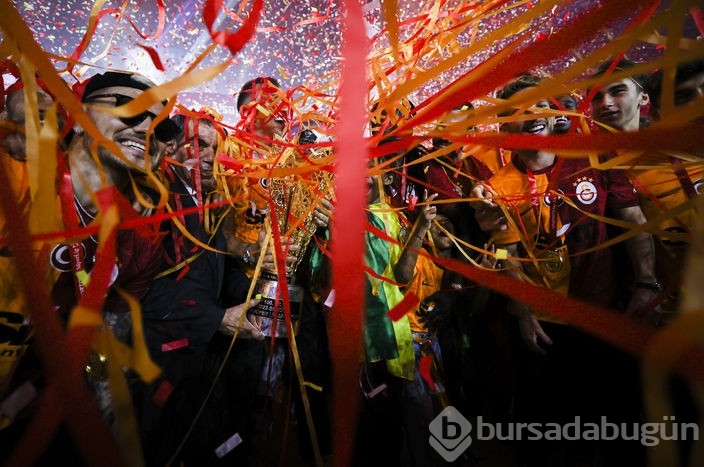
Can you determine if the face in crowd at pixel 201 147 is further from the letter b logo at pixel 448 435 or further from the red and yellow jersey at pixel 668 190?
the red and yellow jersey at pixel 668 190

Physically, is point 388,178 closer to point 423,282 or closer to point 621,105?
point 423,282

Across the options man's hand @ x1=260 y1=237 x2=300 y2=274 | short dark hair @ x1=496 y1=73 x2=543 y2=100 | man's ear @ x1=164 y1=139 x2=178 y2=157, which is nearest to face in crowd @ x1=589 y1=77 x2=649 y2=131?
short dark hair @ x1=496 y1=73 x2=543 y2=100

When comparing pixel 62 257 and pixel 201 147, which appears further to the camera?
pixel 201 147

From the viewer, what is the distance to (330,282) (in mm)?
1437

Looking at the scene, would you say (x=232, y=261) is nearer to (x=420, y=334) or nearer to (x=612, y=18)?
(x=420, y=334)

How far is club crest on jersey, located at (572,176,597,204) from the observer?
4.26 ft

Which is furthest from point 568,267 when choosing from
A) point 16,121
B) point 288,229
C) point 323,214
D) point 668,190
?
point 16,121

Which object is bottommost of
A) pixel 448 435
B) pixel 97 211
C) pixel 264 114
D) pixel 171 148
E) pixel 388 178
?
pixel 448 435

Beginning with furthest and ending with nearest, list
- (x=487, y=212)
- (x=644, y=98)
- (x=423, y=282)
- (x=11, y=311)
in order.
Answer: (x=423, y=282), (x=487, y=212), (x=644, y=98), (x=11, y=311)

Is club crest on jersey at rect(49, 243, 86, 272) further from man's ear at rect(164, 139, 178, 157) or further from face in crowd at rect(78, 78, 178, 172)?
man's ear at rect(164, 139, 178, 157)

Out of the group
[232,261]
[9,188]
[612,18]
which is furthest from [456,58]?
[232,261]

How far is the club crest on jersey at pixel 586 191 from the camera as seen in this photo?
4.26ft

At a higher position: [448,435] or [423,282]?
[423,282]

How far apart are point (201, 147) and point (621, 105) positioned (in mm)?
1906
